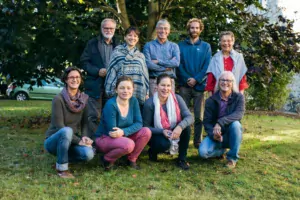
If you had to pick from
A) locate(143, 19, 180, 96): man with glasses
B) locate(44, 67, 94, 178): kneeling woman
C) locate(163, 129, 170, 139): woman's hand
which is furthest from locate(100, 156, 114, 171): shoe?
locate(143, 19, 180, 96): man with glasses

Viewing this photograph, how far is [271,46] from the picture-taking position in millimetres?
7543

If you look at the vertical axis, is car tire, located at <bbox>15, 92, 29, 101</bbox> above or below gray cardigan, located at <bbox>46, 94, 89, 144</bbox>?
below

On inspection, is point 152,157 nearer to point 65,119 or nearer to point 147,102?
point 147,102

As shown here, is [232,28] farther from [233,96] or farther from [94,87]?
[94,87]

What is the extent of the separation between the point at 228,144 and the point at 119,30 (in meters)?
3.27

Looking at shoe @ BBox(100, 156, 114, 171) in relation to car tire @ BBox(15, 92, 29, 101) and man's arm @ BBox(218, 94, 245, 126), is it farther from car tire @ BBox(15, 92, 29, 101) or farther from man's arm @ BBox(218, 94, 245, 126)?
car tire @ BBox(15, 92, 29, 101)

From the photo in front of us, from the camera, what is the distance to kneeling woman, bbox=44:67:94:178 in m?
4.13

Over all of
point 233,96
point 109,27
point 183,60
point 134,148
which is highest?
point 109,27

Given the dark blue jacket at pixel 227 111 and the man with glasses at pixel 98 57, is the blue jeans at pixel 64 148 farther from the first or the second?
the dark blue jacket at pixel 227 111

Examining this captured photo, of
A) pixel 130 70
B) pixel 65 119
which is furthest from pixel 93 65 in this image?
→ pixel 65 119

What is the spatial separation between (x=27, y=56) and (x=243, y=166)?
4171mm

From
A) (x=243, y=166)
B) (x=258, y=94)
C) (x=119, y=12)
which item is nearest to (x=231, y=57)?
(x=243, y=166)

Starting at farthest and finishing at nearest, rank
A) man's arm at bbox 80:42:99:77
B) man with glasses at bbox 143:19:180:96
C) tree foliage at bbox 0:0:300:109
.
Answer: tree foliage at bbox 0:0:300:109 < man's arm at bbox 80:42:99:77 < man with glasses at bbox 143:19:180:96

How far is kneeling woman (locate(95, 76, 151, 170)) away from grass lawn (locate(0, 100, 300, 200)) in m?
0.22
